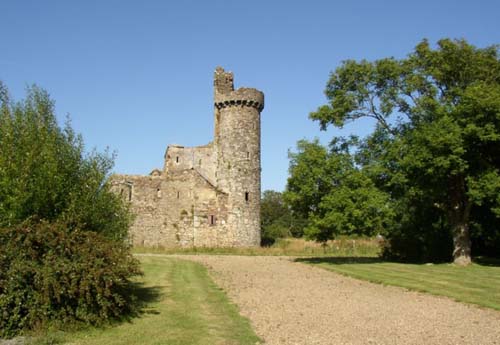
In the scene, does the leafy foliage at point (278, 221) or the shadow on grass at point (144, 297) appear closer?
the shadow on grass at point (144, 297)

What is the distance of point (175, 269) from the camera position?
70.2ft

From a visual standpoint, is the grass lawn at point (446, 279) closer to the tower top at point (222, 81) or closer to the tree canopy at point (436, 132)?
the tree canopy at point (436, 132)

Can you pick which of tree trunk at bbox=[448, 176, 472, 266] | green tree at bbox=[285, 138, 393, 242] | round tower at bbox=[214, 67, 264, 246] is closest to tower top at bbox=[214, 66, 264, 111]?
round tower at bbox=[214, 67, 264, 246]

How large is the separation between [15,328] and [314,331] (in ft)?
19.2

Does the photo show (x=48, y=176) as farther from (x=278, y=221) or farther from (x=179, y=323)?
(x=278, y=221)

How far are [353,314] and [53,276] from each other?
6.71 meters

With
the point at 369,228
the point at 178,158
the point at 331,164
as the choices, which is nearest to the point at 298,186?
the point at 331,164

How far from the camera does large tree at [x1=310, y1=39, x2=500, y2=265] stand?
70.4ft

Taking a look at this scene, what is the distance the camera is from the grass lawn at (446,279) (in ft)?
45.0

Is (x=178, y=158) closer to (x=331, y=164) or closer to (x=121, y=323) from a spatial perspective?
(x=331, y=164)

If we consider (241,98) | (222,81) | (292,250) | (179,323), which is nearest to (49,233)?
(179,323)

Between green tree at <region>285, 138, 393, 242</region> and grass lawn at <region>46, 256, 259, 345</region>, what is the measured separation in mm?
9219

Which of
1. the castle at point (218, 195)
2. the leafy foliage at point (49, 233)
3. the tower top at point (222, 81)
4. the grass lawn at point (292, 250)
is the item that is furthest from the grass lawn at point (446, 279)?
the tower top at point (222, 81)

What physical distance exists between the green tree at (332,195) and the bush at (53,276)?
14.3m
